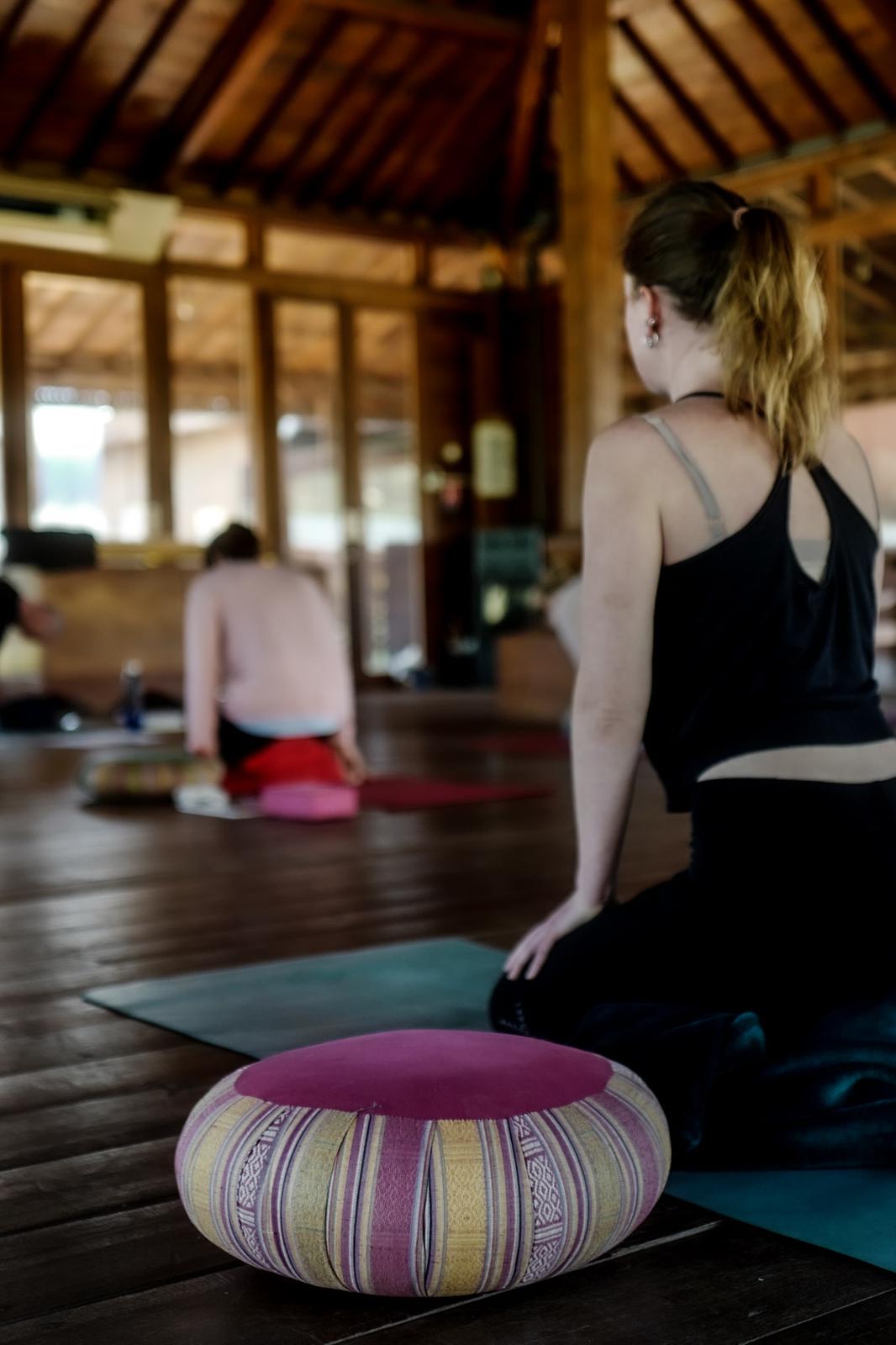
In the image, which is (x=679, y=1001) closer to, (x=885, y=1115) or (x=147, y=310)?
(x=885, y=1115)

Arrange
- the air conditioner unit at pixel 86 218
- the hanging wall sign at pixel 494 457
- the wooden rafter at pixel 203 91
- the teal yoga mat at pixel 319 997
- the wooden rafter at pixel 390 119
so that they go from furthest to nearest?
the hanging wall sign at pixel 494 457
the wooden rafter at pixel 390 119
the air conditioner unit at pixel 86 218
the wooden rafter at pixel 203 91
the teal yoga mat at pixel 319 997

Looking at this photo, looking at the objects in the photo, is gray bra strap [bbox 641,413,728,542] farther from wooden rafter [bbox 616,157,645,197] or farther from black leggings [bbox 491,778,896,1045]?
wooden rafter [bbox 616,157,645,197]

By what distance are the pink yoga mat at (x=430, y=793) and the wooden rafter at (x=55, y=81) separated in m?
6.06

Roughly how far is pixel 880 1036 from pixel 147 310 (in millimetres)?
9458

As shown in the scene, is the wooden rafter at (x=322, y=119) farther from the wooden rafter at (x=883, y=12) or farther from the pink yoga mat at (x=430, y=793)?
the pink yoga mat at (x=430, y=793)

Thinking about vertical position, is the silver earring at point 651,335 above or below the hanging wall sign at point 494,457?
below

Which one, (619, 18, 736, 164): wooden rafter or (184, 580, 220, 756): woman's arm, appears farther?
(619, 18, 736, 164): wooden rafter

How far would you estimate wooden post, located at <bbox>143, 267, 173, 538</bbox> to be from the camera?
10031 mm

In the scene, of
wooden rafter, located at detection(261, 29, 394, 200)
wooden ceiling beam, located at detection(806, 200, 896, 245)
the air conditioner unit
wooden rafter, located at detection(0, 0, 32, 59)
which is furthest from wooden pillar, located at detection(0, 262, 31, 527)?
wooden ceiling beam, located at detection(806, 200, 896, 245)

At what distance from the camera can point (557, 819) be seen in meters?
3.84

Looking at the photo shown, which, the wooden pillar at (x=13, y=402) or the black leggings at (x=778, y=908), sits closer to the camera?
the black leggings at (x=778, y=908)

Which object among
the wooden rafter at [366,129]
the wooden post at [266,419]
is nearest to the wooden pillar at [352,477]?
the wooden post at [266,419]

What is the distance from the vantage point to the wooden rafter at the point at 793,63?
896cm

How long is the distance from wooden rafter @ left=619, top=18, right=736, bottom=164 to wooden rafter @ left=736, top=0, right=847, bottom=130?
0.71m
